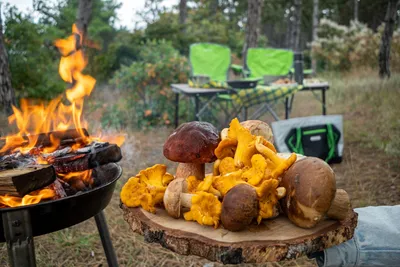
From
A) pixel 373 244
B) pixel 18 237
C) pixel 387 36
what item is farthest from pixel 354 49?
pixel 18 237

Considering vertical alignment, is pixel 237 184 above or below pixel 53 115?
below

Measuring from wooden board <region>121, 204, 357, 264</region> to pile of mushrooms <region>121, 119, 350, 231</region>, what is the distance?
3cm

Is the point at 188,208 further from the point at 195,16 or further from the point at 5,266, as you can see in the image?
the point at 195,16

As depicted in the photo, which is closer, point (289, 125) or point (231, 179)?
point (231, 179)

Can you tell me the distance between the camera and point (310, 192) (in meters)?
1.27

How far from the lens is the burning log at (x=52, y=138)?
2.02m

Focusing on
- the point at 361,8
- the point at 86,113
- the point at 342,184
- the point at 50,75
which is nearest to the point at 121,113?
the point at 86,113

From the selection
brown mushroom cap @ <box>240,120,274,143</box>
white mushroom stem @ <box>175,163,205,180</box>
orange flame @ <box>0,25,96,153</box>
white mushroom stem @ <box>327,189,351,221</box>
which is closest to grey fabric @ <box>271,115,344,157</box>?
orange flame @ <box>0,25,96,153</box>

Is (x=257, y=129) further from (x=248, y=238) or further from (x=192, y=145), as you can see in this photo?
(x=248, y=238)

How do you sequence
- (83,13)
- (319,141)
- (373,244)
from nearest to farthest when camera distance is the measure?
1. (373,244)
2. (319,141)
3. (83,13)

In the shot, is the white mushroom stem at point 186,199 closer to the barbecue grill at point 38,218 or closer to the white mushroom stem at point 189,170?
the white mushroom stem at point 189,170

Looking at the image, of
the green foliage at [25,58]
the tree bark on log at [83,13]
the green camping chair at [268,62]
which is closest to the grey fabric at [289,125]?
the green camping chair at [268,62]

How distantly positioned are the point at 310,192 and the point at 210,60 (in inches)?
292

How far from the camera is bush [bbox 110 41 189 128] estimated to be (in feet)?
25.3
